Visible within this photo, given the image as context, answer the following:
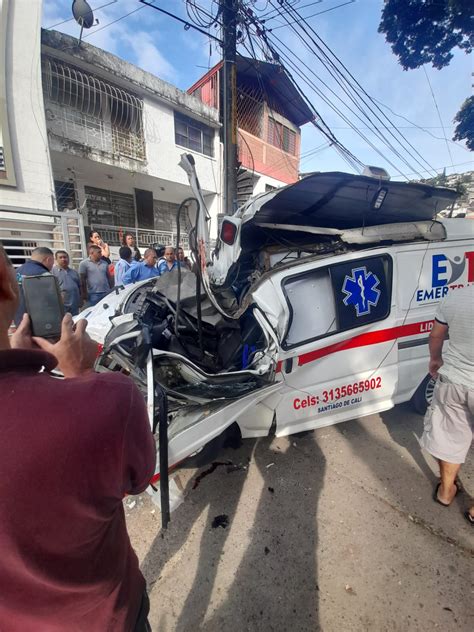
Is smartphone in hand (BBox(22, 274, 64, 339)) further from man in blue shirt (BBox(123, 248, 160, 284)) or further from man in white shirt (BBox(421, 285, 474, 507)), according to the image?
man in blue shirt (BBox(123, 248, 160, 284))

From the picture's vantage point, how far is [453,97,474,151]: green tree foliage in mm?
6946

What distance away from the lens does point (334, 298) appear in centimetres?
259

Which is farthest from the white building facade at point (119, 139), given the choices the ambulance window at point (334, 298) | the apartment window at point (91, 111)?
the ambulance window at point (334, 298)

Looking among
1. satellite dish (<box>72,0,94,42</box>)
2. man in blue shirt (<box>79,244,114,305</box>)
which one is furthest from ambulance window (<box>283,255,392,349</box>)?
satellite dish (<box>72,0,94,42</box>)

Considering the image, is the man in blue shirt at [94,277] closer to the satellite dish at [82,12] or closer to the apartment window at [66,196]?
the apartment window at [66,196]

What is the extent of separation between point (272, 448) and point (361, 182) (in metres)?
2.49

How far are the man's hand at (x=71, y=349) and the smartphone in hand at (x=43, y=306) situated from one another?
0.07 ft

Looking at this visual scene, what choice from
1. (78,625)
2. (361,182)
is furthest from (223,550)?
(361,182)

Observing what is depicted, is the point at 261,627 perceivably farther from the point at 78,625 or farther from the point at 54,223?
the point at 54,223

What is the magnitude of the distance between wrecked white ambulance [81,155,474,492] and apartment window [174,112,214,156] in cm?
954

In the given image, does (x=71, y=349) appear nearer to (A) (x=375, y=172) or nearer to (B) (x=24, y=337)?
(B) (x=24, y=337)

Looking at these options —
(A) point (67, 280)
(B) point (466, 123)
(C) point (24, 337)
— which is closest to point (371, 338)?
(C) point (24, 337)

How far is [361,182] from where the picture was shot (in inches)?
98.9

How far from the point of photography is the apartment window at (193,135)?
10591mm
